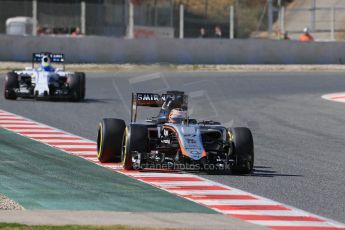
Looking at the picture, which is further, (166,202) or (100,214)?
(166,202)

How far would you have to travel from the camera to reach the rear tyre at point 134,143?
546 inches

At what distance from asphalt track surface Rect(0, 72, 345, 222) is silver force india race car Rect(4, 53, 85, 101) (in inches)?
13.5

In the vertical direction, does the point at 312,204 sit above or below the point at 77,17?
below

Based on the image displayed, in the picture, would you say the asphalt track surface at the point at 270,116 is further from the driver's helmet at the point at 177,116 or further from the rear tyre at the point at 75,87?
the driver's helmet at the point at 177,116

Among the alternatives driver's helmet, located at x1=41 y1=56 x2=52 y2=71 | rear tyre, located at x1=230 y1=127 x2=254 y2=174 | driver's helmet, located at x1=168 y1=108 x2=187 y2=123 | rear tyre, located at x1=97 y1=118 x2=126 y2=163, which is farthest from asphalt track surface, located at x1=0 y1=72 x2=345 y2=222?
driver's helmet, located at x1=41 y1=56 x2=52 y2=71

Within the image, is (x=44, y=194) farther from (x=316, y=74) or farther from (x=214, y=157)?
(x=316, y=74)

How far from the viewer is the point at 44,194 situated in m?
11.8

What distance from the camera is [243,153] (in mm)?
13906

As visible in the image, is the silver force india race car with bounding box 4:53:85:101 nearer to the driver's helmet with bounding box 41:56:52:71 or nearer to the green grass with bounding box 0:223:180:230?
the driver's helmet with bounding box 41:56:52:71

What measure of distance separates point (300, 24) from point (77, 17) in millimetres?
13968

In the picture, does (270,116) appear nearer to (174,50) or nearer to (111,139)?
(111,139)

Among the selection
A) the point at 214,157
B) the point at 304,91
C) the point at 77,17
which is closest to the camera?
the point at 214,157

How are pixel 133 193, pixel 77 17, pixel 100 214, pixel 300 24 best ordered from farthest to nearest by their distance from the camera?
pixel 300 24 < pixel 77 17 < pixel 133 193 < pixel 100 214

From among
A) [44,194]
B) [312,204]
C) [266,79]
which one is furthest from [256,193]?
[266,79]
